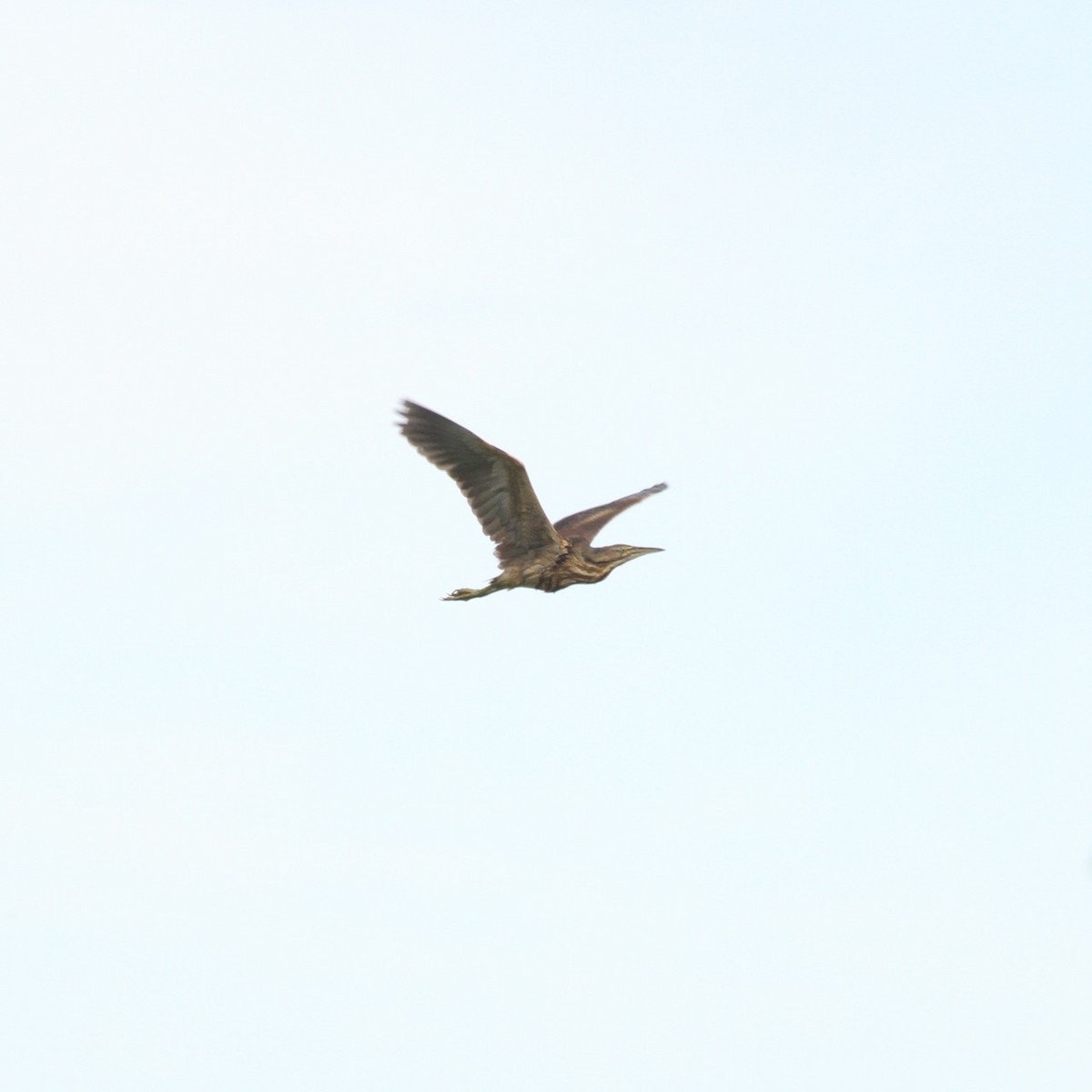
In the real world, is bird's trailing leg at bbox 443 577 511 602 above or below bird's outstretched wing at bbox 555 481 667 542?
below

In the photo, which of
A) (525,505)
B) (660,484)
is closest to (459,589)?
(525,505)

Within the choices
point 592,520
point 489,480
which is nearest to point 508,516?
point 489,480

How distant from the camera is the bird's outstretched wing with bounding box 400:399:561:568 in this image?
24891mm

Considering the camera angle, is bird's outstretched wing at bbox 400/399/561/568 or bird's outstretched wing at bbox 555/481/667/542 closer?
bird's outstretched wing at bbox 400/399/561/568

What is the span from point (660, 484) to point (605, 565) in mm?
5207

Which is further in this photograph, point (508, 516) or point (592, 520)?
point (592, 520)

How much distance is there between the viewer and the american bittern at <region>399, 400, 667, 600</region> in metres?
25.0

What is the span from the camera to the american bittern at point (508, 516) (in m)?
25.0

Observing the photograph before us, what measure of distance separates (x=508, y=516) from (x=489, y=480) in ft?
1.88

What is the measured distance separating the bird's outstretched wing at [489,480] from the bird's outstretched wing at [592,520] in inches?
65.0

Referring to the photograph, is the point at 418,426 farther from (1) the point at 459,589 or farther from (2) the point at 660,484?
(2) the point at 660,484

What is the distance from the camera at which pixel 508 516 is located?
83.9ft

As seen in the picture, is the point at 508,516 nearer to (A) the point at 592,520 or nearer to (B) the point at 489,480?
(B) the point at 489,480

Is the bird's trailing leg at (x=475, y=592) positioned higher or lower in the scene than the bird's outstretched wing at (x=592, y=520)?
lower
